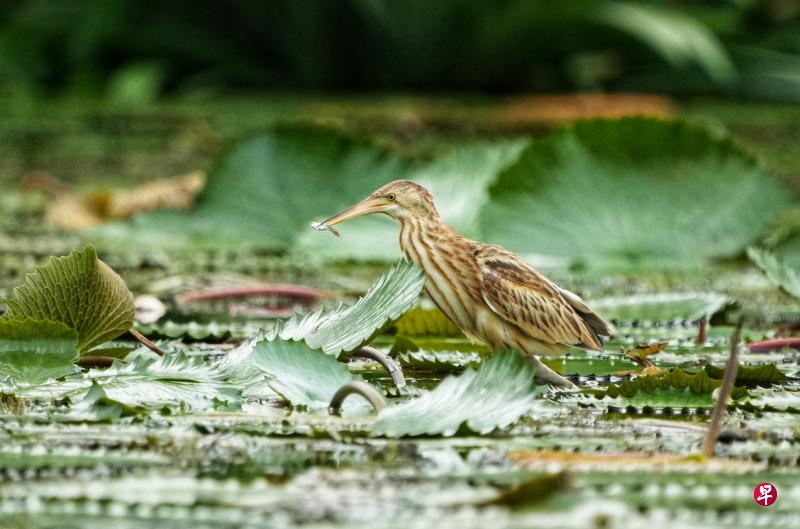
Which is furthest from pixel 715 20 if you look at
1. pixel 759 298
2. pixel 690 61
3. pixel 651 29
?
pixel 759 298

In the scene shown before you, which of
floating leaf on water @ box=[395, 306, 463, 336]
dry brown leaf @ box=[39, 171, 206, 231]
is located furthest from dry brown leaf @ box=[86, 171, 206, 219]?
floating leaf on water @ box=[395, 306, 463, 336]

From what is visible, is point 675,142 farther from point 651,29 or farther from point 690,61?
point 690,61

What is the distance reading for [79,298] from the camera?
181cm

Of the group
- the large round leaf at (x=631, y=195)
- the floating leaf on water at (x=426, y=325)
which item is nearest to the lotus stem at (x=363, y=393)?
the floating leaf on water at (x=426, y=325)

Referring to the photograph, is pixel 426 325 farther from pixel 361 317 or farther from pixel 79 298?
pixel 79 298

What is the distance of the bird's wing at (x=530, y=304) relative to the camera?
6.51 feet

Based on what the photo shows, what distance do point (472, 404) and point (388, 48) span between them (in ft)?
18.7

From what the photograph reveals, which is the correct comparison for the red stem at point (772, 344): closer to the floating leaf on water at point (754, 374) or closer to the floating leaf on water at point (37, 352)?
the floating leaf on water at point (754, 374)

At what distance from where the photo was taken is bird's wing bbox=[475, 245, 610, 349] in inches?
78.1

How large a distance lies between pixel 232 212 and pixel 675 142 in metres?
1.06

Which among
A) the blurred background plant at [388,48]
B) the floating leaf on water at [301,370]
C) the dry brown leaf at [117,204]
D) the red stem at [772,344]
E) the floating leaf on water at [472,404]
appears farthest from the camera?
the blurred background plant at [388,48]

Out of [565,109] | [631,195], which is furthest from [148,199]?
[565,109]

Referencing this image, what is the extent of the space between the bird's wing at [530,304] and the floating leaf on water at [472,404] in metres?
0.38

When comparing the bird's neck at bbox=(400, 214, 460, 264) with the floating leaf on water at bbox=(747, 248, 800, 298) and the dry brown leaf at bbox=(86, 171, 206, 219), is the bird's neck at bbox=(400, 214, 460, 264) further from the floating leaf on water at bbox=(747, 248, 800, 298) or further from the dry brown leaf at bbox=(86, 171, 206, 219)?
the dry brown leaf at bbox=(86, 171, 206, 219)
